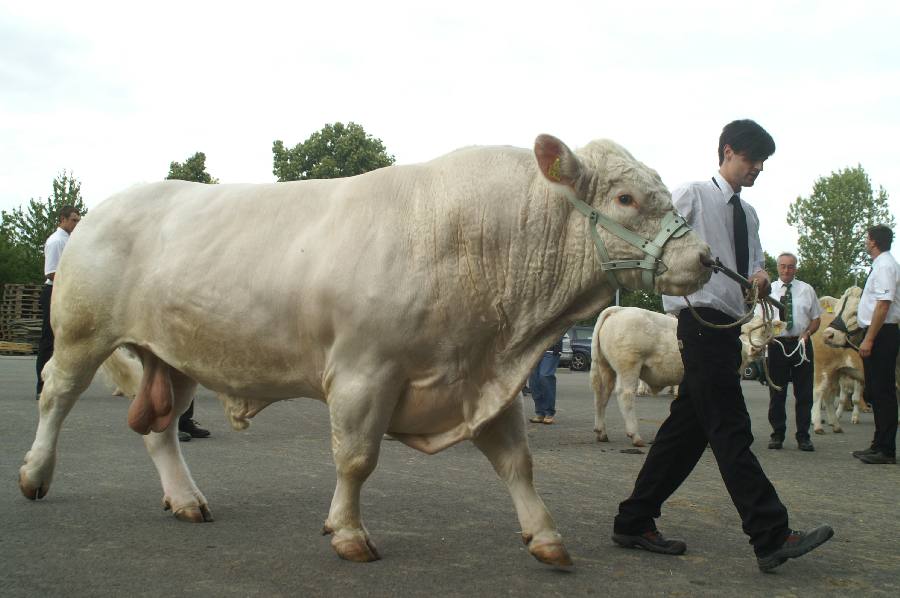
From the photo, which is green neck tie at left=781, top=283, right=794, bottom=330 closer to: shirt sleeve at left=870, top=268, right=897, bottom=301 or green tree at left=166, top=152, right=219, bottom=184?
shirt sleeve at left=870, top=268, right=897, bottom=301

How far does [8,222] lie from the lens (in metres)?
54.5

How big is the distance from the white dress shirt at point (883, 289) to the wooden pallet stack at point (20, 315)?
91.8 ft

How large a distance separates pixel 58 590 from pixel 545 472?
4400mm

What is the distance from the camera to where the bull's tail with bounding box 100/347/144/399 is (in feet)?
20.1

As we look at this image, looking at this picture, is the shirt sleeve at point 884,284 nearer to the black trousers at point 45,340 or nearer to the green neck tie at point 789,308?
the green neck tie at point 789,308

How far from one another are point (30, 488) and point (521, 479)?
9.93 ft

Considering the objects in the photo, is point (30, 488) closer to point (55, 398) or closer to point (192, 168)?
point (55, 398)

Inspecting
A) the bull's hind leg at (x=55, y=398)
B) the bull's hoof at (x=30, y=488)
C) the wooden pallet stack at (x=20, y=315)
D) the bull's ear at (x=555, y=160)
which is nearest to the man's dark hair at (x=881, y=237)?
the bull's ear at (x=555, y=160)

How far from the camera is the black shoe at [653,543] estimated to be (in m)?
4.60

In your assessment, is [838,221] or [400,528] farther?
[838,221]

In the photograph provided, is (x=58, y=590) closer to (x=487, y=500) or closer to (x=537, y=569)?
(x=537, y=569)

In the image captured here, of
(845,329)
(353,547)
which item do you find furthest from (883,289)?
(353,547)

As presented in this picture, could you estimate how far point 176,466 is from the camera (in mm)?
5387

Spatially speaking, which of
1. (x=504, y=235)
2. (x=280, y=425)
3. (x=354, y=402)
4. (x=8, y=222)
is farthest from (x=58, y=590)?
(x=8, y=222)
